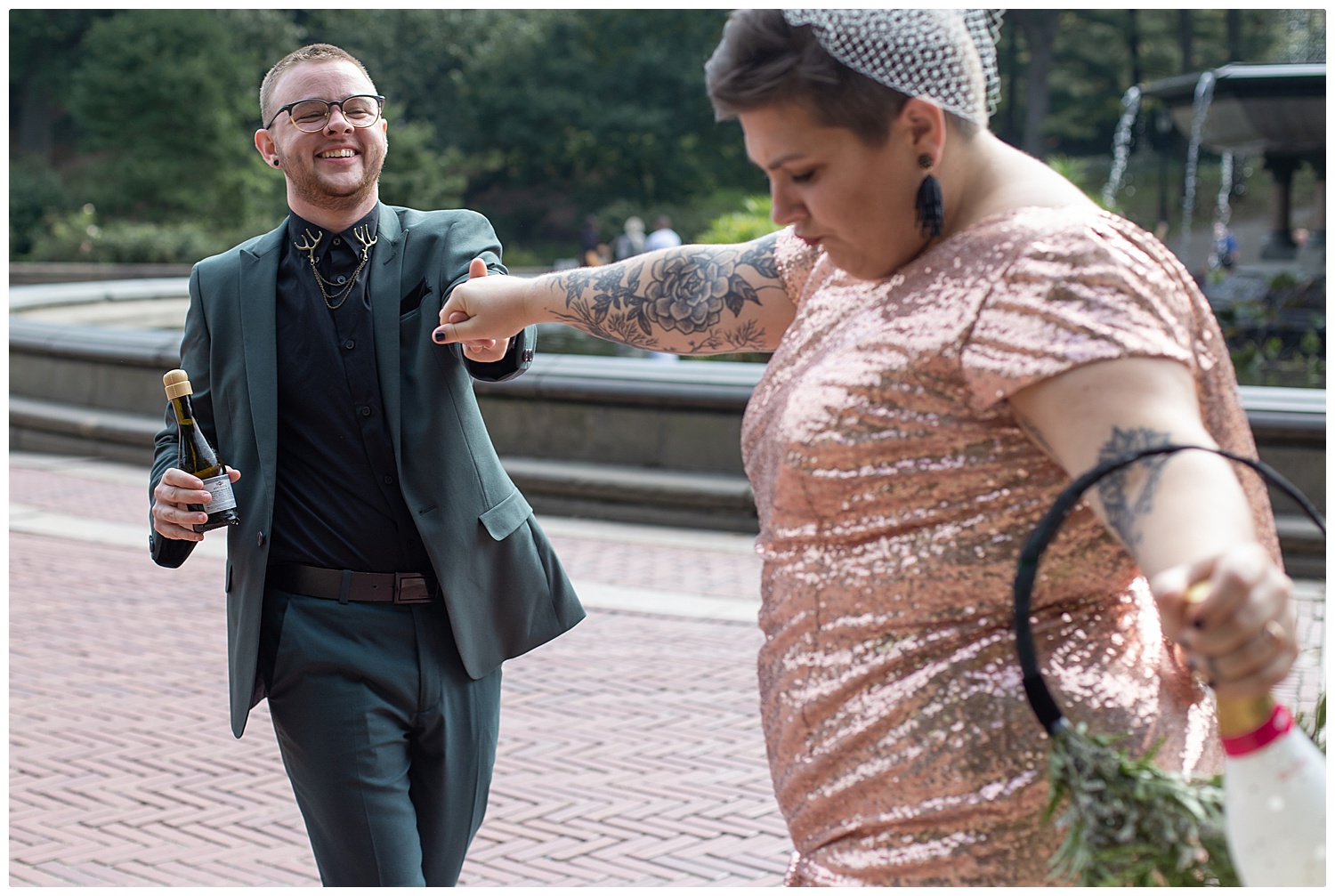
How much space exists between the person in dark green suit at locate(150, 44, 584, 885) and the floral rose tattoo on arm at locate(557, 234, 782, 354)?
1.53 ft

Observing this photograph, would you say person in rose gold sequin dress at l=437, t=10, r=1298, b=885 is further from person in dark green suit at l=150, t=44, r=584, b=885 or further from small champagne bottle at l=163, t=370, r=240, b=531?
small champagne bottle at l=163, t=370, r=240, b=531

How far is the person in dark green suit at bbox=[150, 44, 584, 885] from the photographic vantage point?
9.16ft

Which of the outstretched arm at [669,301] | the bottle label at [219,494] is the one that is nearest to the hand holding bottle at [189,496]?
the bottle label at [219,494]

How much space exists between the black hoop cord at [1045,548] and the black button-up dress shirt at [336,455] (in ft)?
5.41

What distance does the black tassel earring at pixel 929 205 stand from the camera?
1583 millimetres

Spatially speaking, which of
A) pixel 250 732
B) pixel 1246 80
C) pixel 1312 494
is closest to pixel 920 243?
pixel 250 732

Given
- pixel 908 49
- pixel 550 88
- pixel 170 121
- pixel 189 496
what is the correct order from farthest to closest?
pixel 550 88
pixel 170 121
pixel 189 496
pixel 908 49

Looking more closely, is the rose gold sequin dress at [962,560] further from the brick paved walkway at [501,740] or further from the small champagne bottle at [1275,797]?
the brick paved walkway at [501,740]

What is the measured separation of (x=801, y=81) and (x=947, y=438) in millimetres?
413

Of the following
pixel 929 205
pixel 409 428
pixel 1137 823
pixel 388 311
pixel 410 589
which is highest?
pixel 929 205

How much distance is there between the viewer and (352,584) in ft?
9.28

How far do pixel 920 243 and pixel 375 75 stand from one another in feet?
163

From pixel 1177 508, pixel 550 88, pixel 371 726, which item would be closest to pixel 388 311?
pixel 371 726

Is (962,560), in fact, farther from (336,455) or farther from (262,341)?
(262,341)
